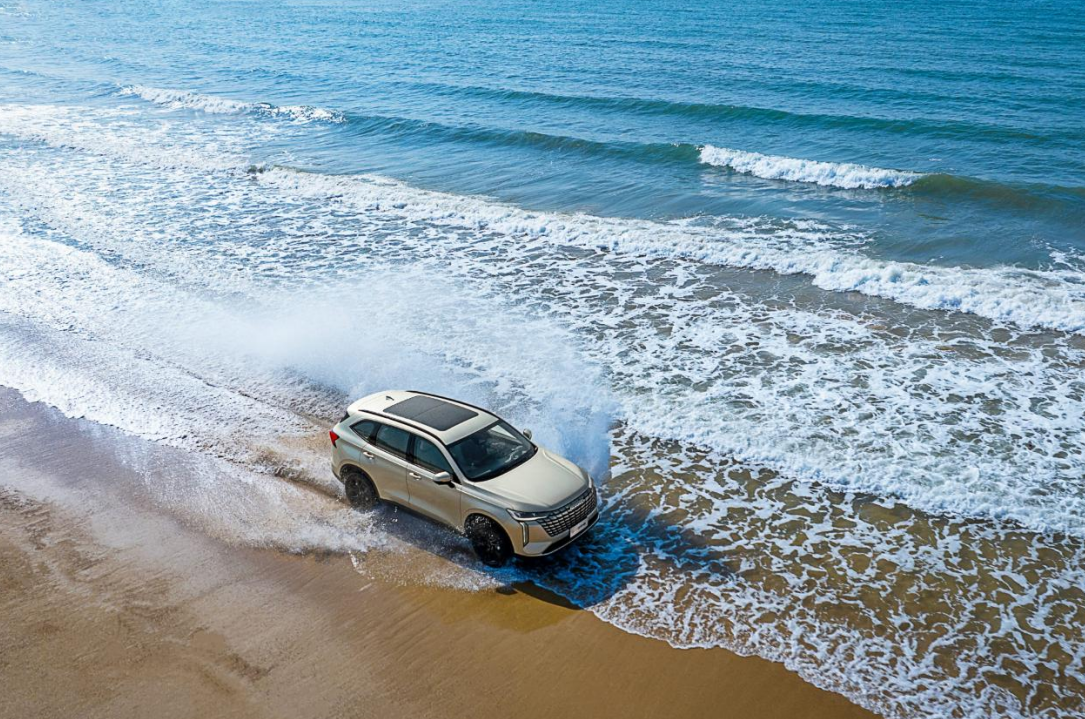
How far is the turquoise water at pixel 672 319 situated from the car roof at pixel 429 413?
1456 millimetres

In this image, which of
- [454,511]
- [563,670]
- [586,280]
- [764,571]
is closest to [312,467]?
[454,511]

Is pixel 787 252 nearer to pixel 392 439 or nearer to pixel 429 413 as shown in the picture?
pixel 429 413

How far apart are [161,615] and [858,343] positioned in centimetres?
1310

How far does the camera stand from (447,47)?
2085 inches

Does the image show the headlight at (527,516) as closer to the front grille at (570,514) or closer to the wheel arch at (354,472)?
the front grille at (570,514)

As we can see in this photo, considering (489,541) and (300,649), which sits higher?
(489,541)

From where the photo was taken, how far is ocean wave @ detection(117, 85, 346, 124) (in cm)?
3884

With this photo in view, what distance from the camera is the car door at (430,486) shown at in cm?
1070

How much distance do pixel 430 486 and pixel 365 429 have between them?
1425mm

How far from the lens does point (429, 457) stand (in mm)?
10945

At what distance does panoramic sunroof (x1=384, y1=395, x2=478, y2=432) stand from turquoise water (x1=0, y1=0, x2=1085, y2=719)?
1.60 meters

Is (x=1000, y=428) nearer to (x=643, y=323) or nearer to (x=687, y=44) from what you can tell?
(x=643, y=323)

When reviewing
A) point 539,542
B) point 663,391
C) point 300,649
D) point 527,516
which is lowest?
point 300,649

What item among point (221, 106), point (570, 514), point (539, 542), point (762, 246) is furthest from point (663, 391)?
point (221, 106)
